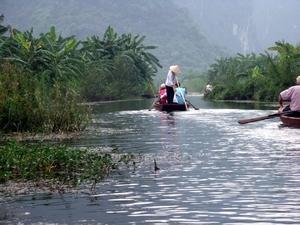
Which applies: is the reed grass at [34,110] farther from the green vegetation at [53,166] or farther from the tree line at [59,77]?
the green vegetation at [53,166]

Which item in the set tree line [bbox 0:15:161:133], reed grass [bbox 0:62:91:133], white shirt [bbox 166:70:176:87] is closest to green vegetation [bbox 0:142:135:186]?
reed grass [bbox 0:62:91:133]

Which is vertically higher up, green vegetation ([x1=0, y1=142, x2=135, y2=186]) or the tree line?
the tree line

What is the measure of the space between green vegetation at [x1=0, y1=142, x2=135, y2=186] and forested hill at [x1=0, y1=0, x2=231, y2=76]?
12575cm

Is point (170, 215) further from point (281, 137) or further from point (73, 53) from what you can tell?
point (73, 53)

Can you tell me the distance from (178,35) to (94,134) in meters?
141

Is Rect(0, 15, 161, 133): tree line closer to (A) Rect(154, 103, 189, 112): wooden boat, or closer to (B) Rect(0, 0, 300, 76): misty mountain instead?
(A) Rect(154, 103, 189, 112): wooden boat

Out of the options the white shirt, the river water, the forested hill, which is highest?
the forested hill

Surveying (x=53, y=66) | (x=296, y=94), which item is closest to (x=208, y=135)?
(x=296, y=94)

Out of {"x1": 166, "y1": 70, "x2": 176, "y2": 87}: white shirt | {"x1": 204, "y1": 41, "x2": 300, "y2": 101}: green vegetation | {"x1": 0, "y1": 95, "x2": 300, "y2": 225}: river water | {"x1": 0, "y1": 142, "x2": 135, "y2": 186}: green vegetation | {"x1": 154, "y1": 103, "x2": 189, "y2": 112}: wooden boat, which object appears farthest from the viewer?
{"x1": 204, "y1": 41, "x2": 300, "y2": 101}: green vegetation

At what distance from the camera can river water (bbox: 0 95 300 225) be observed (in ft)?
25.7

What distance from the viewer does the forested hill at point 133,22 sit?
14425cm

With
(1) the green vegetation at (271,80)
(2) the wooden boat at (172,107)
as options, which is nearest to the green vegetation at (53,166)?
(2) the wooden boat at (172,107)

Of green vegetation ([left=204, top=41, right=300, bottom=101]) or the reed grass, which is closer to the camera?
the reed grass

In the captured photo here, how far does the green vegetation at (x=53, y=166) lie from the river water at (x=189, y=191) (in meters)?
0.40
